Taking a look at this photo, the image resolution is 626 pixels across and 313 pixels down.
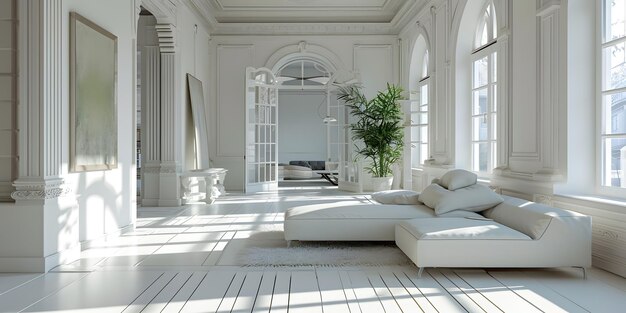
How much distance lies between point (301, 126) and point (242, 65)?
6933 millimetres

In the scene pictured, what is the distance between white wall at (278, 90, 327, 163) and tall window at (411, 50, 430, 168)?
7.91m

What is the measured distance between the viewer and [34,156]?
13.8 feet

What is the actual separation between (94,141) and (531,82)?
4.25 metres

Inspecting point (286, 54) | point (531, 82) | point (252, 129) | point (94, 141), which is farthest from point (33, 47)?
point (286, 54)

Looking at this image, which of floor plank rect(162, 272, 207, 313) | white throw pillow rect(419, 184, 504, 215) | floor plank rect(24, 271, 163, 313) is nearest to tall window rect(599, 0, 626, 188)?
white throw pillow rect(419, 184, 504, 215)

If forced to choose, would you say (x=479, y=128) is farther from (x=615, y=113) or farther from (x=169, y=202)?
(x=169, y=202)

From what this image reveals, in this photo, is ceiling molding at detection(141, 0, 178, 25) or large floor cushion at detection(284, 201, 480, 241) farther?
ceiling molding at detection(141, 0, 178, 25)

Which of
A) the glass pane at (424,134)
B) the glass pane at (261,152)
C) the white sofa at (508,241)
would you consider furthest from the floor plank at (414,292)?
the glass pane at (261,152)

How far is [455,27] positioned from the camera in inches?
303

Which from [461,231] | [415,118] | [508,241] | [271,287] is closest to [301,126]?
[415,118]

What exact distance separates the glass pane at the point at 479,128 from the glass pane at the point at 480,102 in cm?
9

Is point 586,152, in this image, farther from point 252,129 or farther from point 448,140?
point 252,129

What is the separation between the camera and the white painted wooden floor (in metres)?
3.22

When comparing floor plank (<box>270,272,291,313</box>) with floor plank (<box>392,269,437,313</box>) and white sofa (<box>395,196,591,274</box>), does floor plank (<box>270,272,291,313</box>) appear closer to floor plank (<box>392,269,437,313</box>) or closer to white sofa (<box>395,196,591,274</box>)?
floor plank (<box>392,269,437,313</box>)
